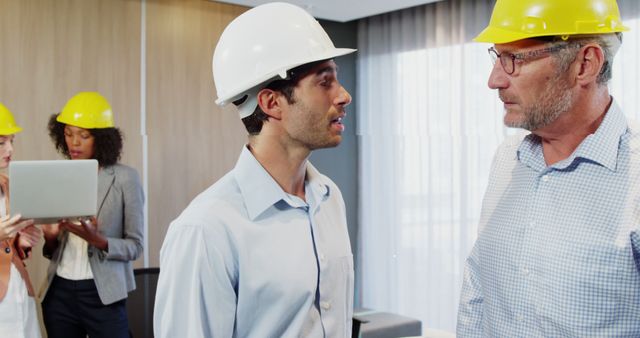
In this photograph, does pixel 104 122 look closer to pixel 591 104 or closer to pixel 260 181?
pixel 260 181

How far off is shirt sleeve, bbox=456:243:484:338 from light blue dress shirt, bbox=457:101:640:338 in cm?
3

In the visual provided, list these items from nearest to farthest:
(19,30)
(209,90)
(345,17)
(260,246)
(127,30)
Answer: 1. (260,246)
2. (19,30)
3. (127,30)
4. (209,90)
5. (345,17)

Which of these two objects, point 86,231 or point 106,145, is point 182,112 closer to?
point 106,145

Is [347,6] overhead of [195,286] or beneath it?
overhead

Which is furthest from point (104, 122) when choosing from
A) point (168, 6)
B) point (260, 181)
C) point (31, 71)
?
point (260, 181)

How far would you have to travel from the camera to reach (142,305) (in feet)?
14.2

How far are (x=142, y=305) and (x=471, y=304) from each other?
299 centimetres

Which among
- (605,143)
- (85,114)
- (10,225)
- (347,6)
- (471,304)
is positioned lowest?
(471,304)

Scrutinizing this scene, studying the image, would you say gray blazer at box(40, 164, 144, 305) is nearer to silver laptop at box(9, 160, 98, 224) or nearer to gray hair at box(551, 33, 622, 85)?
silver laptop at box(9, 160, 98, 224)

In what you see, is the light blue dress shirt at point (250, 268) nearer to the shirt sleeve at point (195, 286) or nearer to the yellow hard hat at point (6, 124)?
the shirt sleeve at point (195, 286)

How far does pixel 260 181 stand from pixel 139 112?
3135 mm

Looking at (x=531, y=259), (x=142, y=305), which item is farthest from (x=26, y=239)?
(x=531, y=259)

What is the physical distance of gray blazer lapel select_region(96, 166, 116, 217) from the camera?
3.29 meters

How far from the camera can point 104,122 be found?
→ 348cm
